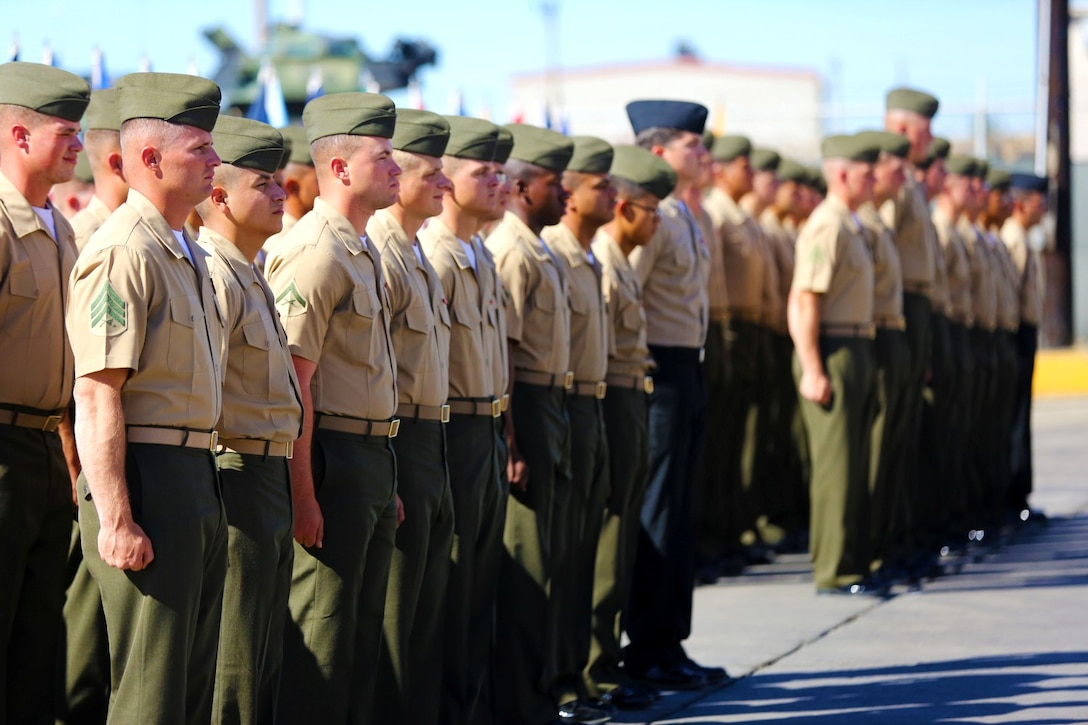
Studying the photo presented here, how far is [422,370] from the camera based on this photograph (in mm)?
5641

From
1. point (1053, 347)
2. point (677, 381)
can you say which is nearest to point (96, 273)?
point (677, 381)

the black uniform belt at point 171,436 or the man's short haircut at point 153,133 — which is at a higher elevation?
the man's short haircut at point 153,133

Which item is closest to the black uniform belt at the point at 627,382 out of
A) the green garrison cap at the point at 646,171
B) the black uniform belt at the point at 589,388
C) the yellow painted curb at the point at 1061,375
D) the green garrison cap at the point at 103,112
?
the black uniform belt at the point at 589,388

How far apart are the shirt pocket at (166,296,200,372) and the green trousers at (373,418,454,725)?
3.90 ft

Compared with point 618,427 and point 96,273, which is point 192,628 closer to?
point 96,273

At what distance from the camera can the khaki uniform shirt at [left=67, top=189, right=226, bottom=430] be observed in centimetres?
439

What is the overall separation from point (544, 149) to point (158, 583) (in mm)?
2897

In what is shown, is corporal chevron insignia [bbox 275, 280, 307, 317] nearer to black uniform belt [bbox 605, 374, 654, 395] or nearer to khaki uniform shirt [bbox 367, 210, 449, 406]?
khaki uniform shirt [bbox 367, 210, 449, 406]

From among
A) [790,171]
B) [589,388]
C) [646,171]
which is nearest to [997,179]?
[790,171]

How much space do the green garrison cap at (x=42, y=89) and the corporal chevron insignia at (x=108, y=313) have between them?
1288 mm

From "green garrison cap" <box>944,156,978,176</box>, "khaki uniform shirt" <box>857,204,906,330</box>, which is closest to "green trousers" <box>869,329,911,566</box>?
"khaki uniform shirt" <box>857,204,906,330</box>

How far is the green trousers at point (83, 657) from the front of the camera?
18.4 ft

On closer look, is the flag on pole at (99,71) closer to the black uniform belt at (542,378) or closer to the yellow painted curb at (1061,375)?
the black uniform belt at (542,378)

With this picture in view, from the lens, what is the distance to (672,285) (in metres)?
8.01
